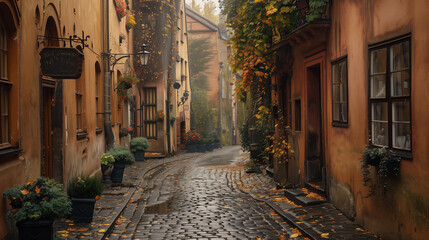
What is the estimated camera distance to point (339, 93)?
9.33 metres

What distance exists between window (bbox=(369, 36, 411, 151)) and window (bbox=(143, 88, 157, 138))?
1881 cm

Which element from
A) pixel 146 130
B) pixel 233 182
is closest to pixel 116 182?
pixel 233 182

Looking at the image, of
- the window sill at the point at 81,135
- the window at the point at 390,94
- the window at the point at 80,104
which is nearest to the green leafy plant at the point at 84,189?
the window sill at the point at 81,135

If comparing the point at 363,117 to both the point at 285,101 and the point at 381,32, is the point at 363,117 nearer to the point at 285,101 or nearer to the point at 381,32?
the point at 381,32

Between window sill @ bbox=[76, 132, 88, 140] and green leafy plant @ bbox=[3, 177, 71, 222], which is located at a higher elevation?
window sill @ bbox=[76, 132, 88, 140]

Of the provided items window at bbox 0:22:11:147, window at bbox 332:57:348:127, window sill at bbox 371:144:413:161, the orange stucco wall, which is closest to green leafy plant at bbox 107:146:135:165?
window at bbox 332:57:348:127

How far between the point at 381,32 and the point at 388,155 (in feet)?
5.61

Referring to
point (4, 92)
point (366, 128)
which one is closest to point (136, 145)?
point (366, 128)

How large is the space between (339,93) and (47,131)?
18.2 feet

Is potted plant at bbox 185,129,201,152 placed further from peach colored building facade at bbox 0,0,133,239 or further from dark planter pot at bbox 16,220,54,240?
dark planter pot at bbox 16,220,54,240

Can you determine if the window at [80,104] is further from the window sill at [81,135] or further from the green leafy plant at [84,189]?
the green leafy plant at [84,189]

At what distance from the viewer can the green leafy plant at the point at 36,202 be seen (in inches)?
233

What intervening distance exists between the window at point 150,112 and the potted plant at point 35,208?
63.1 ft

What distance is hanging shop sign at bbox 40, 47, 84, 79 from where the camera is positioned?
7.53m
